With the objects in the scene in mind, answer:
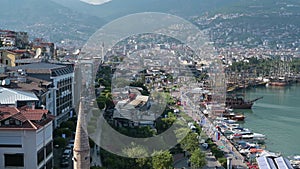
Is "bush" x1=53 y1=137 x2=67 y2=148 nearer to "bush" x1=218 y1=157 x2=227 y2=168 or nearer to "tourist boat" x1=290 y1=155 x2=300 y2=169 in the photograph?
"bush" x1=218 y1=157 x2=227 y2=168

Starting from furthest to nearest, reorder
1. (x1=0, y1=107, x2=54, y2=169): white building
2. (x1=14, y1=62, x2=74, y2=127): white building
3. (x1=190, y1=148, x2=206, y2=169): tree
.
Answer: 1. (x1=14, y1=62, x2=74, y2=127): white building
2. (x1=190, y1=148, x2=206, y2=169): tree
3. (x1=0, y1=107, x2=54, y2=169): white building

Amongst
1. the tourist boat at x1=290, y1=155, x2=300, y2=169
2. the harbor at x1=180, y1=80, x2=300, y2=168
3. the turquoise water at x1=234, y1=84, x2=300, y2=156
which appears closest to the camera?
the tourist boat at x1=290, y1=155, x2=300, y2=169

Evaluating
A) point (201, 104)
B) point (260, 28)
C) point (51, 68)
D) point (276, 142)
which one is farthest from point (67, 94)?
point (260, 28)

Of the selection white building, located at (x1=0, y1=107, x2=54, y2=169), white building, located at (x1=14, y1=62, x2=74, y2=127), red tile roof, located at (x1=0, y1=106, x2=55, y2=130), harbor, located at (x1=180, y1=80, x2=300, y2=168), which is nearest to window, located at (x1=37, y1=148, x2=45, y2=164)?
white building, located at (x1=0, y1=107, x2=54, y2=169)

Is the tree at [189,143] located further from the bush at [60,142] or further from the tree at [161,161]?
the bush at [60,142]

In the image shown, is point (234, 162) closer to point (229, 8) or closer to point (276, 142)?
point (276, 142)

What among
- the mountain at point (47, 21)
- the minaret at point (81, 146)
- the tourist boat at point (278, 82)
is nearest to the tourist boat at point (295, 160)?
the minaret at point (81, 146)
